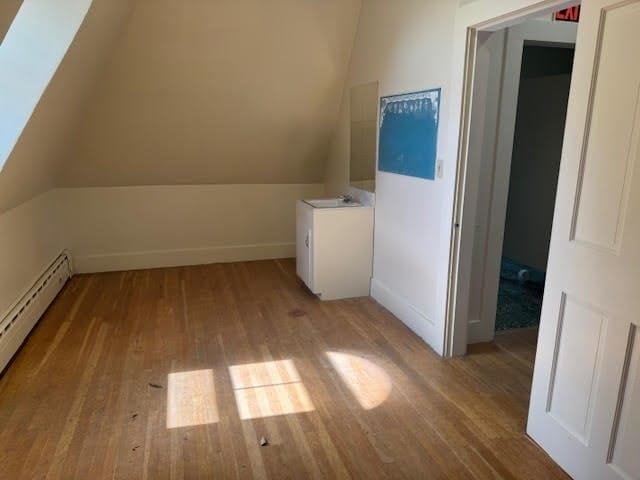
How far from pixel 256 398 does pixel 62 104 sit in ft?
7.05

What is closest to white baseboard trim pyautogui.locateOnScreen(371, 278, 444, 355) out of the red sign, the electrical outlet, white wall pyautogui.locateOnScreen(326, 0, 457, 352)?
white wall pyautogui.locateOnScreen(326, 0, 457, 352)

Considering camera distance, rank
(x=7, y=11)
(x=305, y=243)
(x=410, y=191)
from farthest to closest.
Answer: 1. (x=305, y=243)
2. (x=410, y=191)
3. (x=7, y=11)

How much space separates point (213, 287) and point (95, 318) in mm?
998

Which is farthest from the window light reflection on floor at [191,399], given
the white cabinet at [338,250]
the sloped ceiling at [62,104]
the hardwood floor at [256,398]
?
the sloped ceiling at [62,104]

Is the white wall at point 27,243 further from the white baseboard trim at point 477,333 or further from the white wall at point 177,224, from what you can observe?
the white baseboard trim at point 477,333

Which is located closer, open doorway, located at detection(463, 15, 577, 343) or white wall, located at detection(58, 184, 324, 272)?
open doorway, located at detection(463, 15, 577, 343)

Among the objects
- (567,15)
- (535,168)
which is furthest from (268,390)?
(535,168)

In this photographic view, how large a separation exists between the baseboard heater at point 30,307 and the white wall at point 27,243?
1.8 inches

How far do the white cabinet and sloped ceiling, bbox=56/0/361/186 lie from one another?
912mm

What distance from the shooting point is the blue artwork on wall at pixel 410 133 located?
9.34 ft

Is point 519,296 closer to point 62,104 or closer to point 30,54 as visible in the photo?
point 62,104

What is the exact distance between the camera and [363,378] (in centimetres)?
261

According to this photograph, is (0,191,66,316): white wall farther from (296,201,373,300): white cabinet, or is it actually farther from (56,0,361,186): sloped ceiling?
(296,201,373,300): white cabinet

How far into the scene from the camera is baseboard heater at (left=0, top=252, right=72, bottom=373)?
8.84ft
